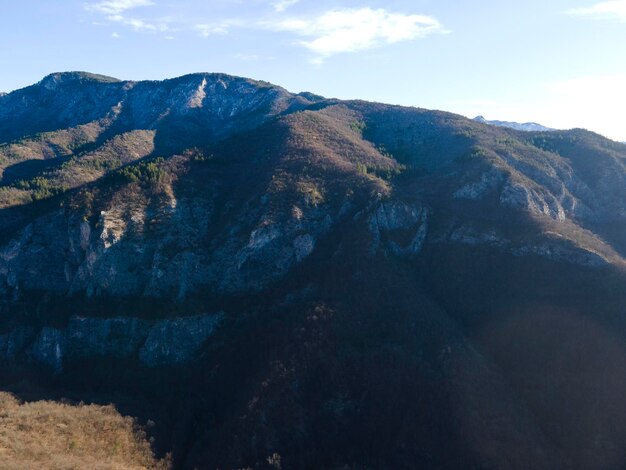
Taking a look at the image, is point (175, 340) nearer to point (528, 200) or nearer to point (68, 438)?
point (68, 438)

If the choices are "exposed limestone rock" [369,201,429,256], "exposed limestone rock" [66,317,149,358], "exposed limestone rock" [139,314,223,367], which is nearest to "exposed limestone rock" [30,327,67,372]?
"exposed limestone rock" [66,317,149,358]

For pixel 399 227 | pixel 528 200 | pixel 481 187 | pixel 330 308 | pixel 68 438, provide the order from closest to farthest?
1. pixel 68 438
2. pixel 330 308
3. pixel 399 227
4. pixel 528 200
5. pixel 481 187

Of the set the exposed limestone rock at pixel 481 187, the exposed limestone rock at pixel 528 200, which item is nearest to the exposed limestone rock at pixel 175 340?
the exposed limestone rock at pixel 481 187

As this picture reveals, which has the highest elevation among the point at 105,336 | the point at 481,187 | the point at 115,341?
the point at 481,187

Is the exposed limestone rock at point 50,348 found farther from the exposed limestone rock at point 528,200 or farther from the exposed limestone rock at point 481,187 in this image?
the exposed limestone rock at point 528,200

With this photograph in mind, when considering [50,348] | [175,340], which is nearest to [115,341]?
Result: [50,348]

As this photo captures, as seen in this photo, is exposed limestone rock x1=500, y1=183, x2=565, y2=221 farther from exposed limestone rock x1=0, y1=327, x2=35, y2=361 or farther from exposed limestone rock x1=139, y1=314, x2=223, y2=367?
exposed limestone rock x1=0, y1=327, x2=35, y2=361
